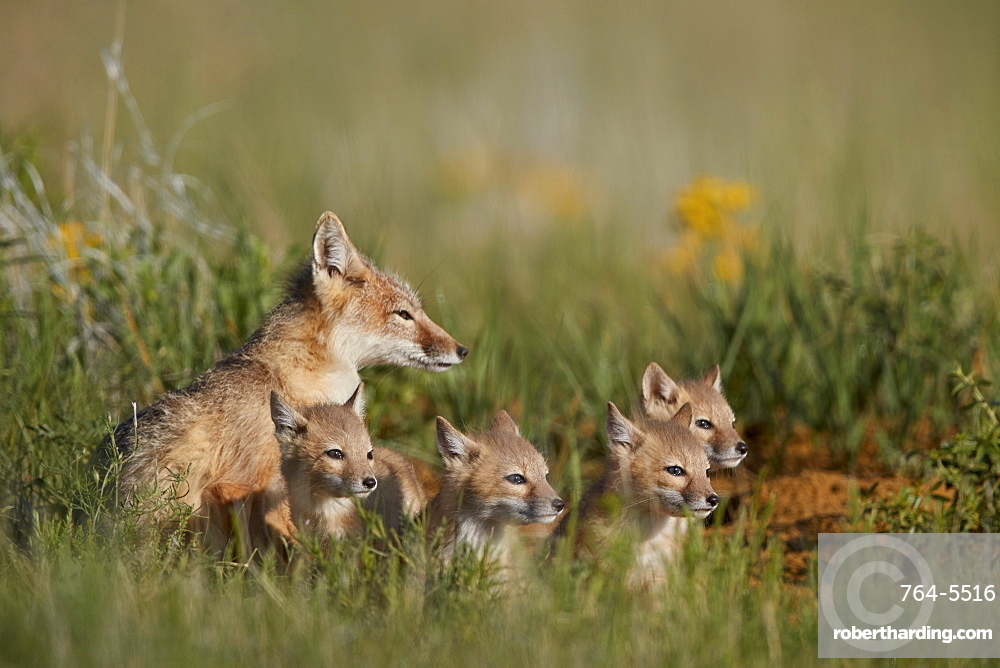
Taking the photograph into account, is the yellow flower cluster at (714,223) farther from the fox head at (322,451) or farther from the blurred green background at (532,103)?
the fox head at (322,451)

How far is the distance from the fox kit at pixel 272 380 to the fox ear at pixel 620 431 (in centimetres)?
111

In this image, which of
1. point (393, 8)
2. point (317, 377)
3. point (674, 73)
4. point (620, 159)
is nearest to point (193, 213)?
point (317, 377)

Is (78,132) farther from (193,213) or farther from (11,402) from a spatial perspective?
(11,402)

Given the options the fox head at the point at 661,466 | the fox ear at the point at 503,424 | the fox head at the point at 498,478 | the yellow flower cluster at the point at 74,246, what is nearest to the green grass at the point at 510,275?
the yellow flower cluster at the point at 74,246

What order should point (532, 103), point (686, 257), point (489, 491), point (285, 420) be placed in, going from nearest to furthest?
1. point (489, 491)
2. point (285, 420)
3. point (686, 257)
4. point (532, 103)

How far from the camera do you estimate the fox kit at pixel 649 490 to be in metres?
5.19

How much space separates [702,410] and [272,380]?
2.42 metres

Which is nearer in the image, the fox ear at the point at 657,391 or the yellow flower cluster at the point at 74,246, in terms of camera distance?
the fox ear at the point at 657,391

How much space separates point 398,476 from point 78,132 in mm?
6912

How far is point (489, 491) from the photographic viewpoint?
5.12 m

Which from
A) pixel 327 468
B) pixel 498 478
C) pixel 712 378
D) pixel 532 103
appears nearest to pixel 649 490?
pixel 498 478

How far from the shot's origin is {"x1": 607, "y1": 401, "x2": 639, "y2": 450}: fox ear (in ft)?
17.9

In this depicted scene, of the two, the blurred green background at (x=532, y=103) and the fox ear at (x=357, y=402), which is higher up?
the blurred green background at (x=532, y=103)

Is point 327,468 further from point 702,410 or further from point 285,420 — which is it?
point 702,410
